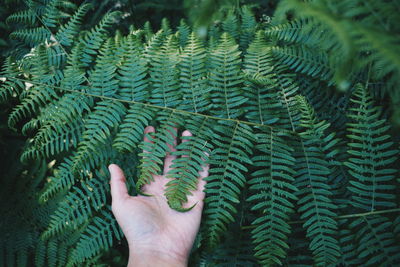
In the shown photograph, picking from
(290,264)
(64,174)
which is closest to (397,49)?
(290,264)

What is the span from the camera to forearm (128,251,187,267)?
168 cm

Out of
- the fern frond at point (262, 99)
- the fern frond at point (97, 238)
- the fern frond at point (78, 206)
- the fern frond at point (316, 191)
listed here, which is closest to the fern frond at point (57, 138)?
the fern frond at point (78, 206)

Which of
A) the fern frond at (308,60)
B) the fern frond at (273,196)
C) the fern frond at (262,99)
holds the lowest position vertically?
the fern frond at (273,196)

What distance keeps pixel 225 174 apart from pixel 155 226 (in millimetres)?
552

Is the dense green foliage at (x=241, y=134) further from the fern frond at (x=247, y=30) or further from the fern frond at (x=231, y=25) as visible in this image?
the fern frond at (x=231, y=25)

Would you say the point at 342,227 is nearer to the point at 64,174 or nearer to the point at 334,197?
the point at 334,197

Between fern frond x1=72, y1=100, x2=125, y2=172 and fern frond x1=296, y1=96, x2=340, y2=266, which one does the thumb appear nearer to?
fern frond x1=72, y1=100, x2=125, y2=172

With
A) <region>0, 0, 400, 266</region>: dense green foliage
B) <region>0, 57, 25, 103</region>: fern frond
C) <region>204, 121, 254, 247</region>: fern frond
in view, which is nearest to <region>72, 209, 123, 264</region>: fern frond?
<region>0, 0, 400, 266</region>: dense green foliage

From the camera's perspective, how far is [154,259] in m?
1.69

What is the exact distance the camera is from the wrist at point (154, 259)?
168 cm

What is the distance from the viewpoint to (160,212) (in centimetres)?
181

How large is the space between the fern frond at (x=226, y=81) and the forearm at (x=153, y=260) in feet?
3.06

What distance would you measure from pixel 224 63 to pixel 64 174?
4.48ft

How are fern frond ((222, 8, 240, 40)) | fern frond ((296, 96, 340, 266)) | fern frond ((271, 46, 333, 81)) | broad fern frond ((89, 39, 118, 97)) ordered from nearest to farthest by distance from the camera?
fern frond ((296, 96, 340, 266)) < broad fern frond ((89, 39, 118, 97)) < fern frond ((271, 46, 333, 81)) < fern frond ((222, 8, 240, 40))
